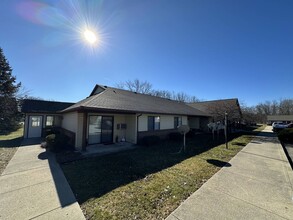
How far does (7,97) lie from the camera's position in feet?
71.8

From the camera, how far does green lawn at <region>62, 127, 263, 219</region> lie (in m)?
3.43

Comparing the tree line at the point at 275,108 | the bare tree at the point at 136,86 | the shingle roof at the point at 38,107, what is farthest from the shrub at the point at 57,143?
the tree line at the point at 275,108

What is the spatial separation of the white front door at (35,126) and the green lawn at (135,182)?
11.7 m

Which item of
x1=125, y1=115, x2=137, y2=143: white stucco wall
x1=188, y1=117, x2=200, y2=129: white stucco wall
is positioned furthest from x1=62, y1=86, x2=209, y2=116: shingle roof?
x1=188, y1=117, x2=200, y2=129: white stucco wall

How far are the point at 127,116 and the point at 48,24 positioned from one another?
7667 mm

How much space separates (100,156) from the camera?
777 cm

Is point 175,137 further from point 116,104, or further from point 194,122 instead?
point 194,122

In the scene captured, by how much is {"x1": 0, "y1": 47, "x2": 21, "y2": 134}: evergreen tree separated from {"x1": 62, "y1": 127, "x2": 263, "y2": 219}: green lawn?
906 inches

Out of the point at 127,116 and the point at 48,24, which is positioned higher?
the point at 48,24

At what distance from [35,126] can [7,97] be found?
12.3m

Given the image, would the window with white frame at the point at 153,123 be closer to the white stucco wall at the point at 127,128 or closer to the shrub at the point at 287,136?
the white stucco wall at the point at 127,128

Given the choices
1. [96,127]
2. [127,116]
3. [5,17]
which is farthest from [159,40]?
[5,17]

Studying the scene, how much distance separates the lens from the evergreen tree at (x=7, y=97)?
2125cm

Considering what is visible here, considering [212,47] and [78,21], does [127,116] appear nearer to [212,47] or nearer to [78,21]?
A: [78,21]
